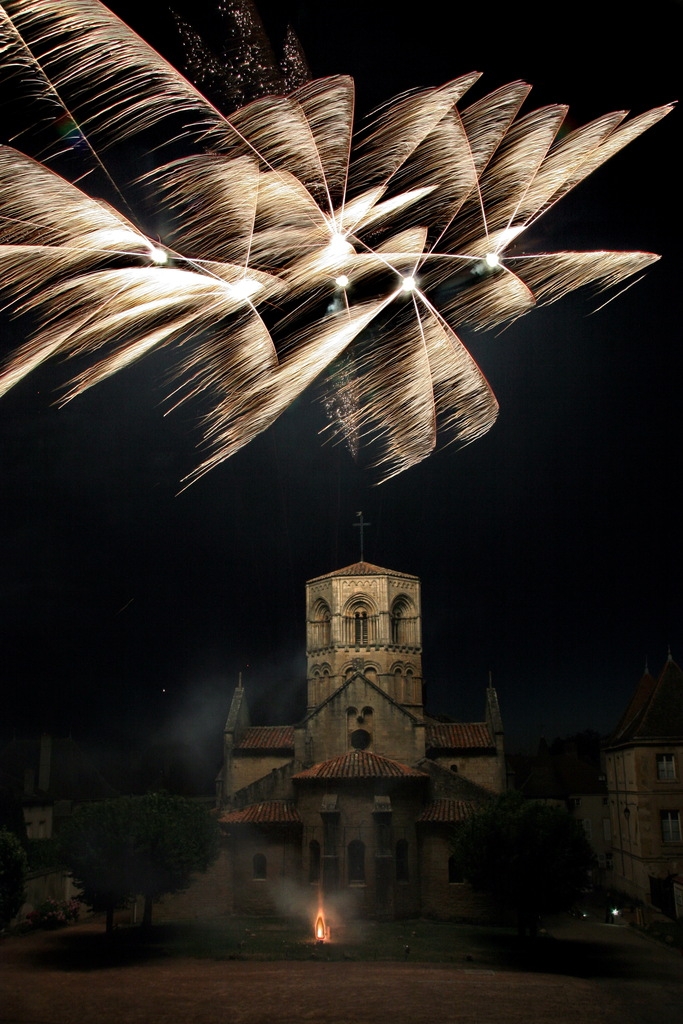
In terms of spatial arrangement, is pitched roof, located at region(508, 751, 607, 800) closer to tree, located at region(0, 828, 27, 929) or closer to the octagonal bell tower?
the octagonal bell tower

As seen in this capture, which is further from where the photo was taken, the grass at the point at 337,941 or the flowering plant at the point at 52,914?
the flowering plant at the point at 52,914

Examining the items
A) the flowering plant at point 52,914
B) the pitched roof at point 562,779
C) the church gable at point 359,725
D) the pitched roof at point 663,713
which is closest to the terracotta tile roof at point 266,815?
the church gable at point 359,725

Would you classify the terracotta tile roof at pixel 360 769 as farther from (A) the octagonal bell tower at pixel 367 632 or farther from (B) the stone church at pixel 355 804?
(A) the octagonal bell tower at pixel 367 632

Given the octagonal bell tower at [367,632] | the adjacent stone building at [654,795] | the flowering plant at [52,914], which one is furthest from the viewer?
the octagonal bell tower at [367,632]

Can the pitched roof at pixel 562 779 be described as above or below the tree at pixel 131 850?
above

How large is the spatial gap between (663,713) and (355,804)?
14549 millimetres

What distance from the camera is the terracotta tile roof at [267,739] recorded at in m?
49.0

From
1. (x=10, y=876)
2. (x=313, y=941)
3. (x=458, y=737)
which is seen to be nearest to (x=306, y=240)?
(x=10, y=876)

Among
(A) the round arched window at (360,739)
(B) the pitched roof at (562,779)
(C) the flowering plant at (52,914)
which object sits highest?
(A) the round arched window at (360,739)

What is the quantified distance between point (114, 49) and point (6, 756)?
178 feet

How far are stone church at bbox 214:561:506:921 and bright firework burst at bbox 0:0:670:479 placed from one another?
2876 centimetres

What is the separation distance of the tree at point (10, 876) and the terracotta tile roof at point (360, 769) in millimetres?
14772

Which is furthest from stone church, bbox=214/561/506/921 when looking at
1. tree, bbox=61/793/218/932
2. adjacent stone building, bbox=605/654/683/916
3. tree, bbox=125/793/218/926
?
adjacent stone building, bbox=605/654/683/916

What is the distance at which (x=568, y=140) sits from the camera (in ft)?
34.9
